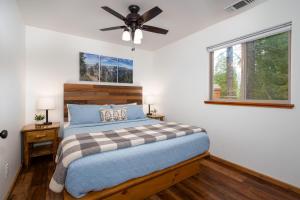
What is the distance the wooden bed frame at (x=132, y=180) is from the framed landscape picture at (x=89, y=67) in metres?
0.22

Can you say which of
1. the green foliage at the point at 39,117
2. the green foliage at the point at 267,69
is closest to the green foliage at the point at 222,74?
the green foliage at the point at 267,69

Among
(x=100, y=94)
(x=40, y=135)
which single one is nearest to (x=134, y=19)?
(x=100, y=94)

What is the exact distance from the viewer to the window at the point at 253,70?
6.90ft

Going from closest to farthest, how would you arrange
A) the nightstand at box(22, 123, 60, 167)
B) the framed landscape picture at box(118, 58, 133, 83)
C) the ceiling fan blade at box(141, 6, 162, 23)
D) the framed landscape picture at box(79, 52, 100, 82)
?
the ceiling fan blade at box(141, 6, 162, 23)
the nightstand at box(22, 123, 60, 167)
the framed landscape picture at box(79, 52, 100, 82)
the framed landscape picture at box(118, 58, 133, 83)

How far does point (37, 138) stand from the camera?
2504 millimetres

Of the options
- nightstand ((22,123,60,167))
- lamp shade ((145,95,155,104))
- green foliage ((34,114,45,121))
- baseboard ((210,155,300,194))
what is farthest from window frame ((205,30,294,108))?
green foliage ((34,114,45,121))

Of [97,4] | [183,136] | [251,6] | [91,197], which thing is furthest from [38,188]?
[251,6]

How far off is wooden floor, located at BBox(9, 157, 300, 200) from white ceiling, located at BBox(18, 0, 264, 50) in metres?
2.47

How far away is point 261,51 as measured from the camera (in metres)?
2.34

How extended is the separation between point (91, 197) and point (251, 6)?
312 cm

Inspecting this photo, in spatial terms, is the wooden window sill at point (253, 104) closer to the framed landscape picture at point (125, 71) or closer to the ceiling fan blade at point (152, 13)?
the ceiling fan blade at point (152, 13)

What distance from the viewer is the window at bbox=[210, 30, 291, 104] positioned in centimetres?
210

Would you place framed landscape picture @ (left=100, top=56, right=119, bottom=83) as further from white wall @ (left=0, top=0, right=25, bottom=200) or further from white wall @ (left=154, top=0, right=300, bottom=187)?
white wall @ (left=0, top=0, right=25, bottom=200)

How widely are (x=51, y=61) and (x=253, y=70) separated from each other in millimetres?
3684
